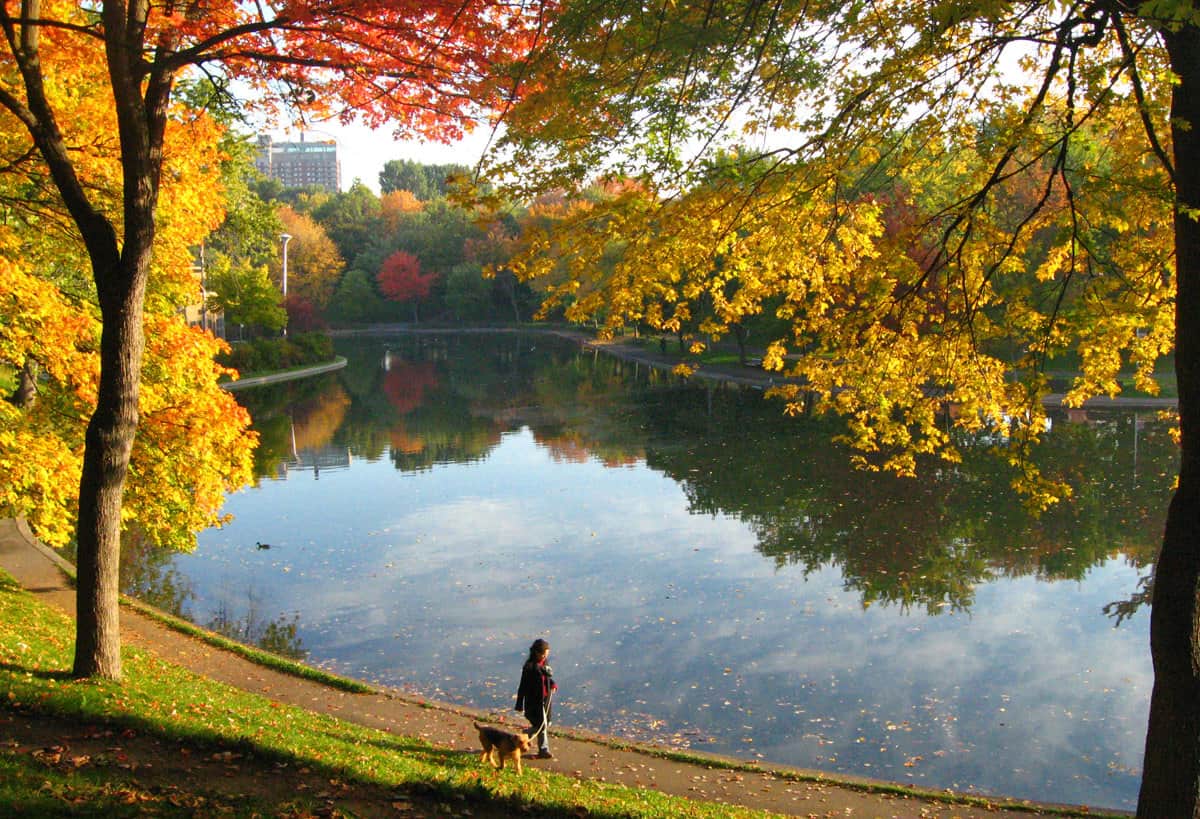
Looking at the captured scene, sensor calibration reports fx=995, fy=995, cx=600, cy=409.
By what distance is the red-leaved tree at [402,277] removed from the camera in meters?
114

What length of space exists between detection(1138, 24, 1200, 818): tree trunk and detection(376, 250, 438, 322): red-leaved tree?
111 meters

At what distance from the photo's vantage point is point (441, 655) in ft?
50.5

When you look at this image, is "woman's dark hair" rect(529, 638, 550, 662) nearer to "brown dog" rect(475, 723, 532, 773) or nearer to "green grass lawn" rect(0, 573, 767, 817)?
"brown dog" rect(475, 723, 532, 773)

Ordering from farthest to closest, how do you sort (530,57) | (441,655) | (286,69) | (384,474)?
1. (384,474)
2. (441,655)
3. (286,69)
4. (530,57)

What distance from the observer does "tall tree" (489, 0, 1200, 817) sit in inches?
285

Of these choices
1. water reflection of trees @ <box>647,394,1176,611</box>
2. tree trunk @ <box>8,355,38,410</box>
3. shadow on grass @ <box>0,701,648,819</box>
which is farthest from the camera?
water reflection of trees @ <box>647,394,1176,611</box>

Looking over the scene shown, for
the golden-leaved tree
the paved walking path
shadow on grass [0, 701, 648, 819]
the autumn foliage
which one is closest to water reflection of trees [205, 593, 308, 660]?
the paved walking path

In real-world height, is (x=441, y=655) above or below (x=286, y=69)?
below

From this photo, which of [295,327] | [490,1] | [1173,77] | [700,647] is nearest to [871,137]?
[1173,77]

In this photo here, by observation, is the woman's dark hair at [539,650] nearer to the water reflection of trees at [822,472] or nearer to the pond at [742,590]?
the pond at [742,590]

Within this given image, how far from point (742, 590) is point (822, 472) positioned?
11.6 meters

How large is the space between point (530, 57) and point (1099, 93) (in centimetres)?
448

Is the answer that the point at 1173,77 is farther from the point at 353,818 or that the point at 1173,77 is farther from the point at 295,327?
the point at 295,327

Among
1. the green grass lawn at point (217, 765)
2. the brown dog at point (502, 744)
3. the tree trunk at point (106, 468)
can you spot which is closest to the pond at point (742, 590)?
the brown dog at point (502, 744)
